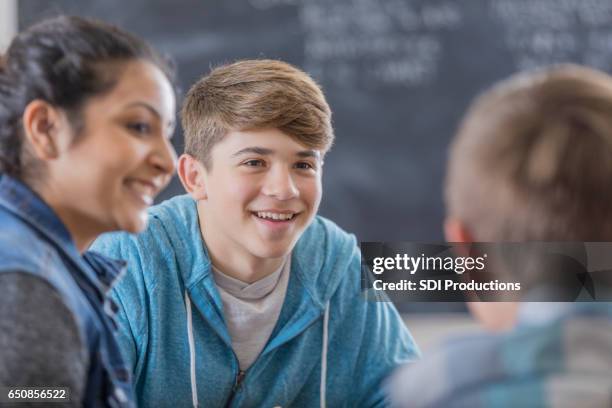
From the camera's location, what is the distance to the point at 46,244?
631mm

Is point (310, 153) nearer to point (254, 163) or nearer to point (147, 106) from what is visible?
point (254, 163)

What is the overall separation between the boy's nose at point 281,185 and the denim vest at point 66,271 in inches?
9.2

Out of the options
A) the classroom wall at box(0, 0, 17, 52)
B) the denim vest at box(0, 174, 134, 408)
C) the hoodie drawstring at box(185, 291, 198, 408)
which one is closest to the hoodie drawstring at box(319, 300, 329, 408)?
the hoodie drawstring at box(185, 291, 198, 408)

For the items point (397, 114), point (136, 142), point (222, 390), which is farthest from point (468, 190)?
point (397, 114)

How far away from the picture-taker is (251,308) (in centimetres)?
89

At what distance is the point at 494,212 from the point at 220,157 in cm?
39

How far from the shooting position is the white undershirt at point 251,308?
87cm

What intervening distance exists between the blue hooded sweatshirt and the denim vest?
0.16 meters

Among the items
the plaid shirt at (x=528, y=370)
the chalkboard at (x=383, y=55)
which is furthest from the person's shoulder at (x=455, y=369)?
the chalkboard at (x=383, y=55)

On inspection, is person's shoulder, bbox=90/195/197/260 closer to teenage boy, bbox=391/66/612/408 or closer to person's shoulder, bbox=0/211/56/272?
person's shoulder, bbox=0/211/56/272

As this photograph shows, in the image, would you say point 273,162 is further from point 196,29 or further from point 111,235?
point 196,29

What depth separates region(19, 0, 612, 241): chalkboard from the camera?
4.75 feet

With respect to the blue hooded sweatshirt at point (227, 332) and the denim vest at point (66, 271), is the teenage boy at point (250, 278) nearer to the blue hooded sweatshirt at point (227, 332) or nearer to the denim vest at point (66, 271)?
the blue hooded sweatshirt at point (227, 332)

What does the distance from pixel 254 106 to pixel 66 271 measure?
12.2 inches
